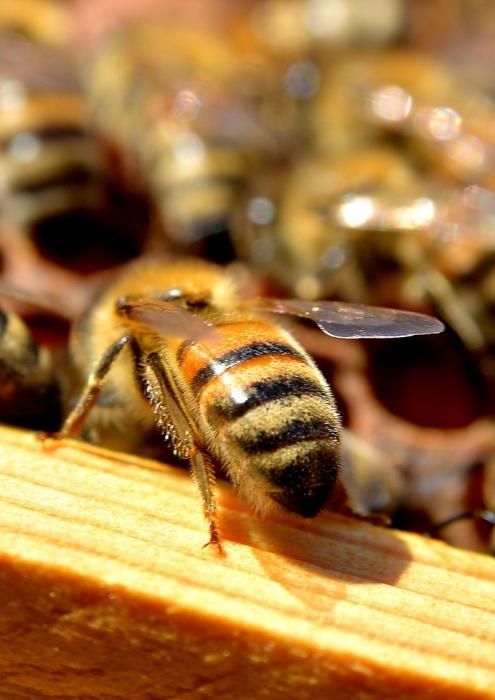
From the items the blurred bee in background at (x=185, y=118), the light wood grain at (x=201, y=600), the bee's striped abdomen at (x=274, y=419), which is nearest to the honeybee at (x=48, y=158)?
the blurred bee in background at (x=185, y=118)

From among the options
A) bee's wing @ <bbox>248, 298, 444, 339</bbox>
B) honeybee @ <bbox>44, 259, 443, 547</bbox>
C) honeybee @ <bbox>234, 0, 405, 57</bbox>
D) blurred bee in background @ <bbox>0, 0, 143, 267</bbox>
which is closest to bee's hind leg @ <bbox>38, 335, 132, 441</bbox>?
honeybee @ <bbox>44, 259, 443, 547</bbox>

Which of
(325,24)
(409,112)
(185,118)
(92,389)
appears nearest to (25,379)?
(92,389)

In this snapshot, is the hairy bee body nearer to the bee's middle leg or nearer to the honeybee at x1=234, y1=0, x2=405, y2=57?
the bee's middle leg

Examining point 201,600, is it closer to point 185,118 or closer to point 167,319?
point 167,319

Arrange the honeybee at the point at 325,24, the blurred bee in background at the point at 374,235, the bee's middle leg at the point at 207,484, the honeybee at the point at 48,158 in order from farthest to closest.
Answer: the honeybee at the point at 325,24, the honeybee at the point at 48,158, the blurred bee in background at the point at 374,235, the bee's middle leg at the point at 207,484

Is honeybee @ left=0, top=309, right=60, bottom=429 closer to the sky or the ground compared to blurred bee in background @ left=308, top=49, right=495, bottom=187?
closer to the ground

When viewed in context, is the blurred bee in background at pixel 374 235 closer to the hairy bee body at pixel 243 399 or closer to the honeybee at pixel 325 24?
the hairy bee body at pixel 243 399

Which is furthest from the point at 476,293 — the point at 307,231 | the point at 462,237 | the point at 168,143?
the point at 168,143
